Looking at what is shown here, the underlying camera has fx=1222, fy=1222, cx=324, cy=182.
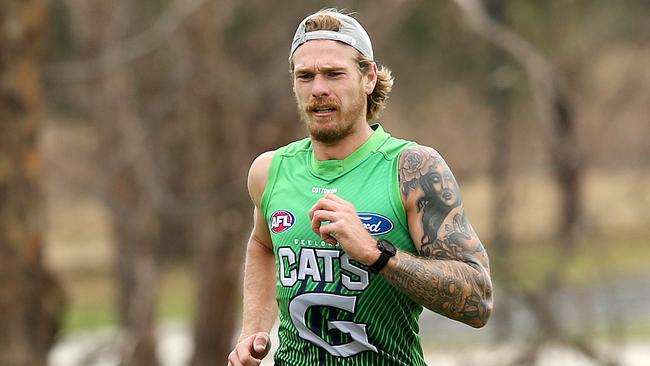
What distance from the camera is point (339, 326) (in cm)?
375

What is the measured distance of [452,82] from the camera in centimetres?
1934

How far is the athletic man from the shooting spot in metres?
3.57

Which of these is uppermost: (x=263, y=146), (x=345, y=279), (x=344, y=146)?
(x=263, y=146)

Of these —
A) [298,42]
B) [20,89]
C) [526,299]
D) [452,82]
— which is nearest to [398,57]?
[452,82]

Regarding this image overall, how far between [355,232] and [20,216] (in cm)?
799

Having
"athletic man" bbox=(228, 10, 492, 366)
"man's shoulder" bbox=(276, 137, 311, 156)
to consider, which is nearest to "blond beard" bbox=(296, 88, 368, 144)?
"athletic man" bbox=(228, 10, 492, 366)

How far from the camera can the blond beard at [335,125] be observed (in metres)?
3.81

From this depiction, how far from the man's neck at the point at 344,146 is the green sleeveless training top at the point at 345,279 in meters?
0.02

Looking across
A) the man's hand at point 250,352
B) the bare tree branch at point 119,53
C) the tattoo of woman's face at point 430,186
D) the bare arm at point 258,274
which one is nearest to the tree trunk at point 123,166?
the bare tree branch at point 119,53

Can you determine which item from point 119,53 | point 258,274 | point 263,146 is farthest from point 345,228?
point 119,53

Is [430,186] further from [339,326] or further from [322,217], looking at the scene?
[339,326]

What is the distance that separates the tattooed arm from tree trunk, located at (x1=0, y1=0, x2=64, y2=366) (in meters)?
7.68

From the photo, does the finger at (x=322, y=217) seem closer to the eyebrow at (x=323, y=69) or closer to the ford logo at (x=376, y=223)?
the ford logo at (x=376, y=223)

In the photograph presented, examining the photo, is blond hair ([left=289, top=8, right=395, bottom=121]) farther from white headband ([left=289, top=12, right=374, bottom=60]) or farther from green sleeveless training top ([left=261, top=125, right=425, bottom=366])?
green sleeveless training top ([left=261, top=125, right=425, bottom=366])
